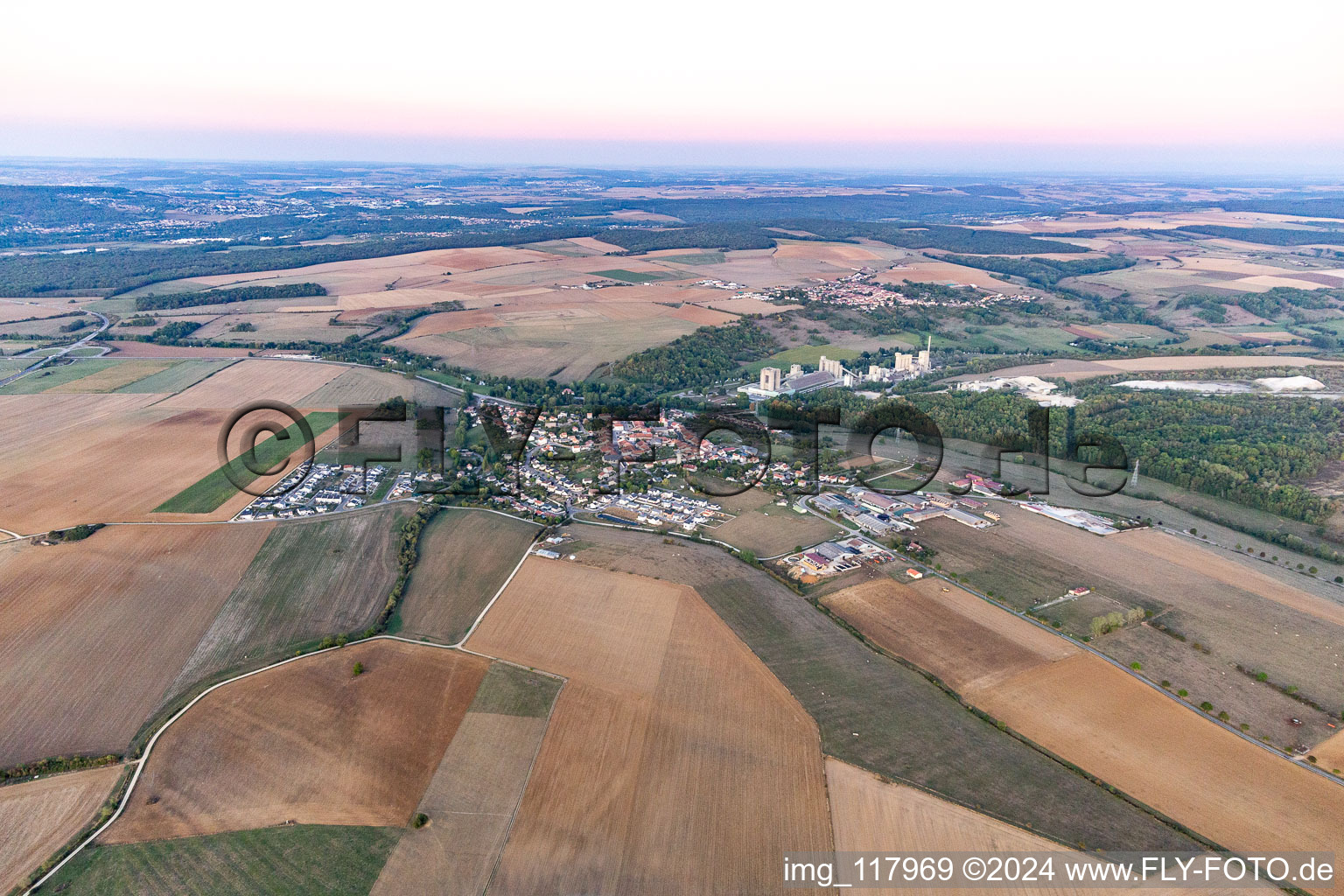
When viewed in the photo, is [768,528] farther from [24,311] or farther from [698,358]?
[24,311]

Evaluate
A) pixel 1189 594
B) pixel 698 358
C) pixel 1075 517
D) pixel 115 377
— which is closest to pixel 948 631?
pixel 1189 594

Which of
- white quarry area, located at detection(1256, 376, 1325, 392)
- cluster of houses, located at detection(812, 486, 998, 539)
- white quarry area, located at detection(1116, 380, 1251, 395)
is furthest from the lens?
white quarry area, located at detection(1116, 380, 1251, 395)

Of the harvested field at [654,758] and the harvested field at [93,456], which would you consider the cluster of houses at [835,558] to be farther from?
the harvested field at [93,456]

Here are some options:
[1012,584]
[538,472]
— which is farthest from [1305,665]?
[538,472]

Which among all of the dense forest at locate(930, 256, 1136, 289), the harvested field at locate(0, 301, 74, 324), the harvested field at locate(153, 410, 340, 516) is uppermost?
the dense forest at locate(930, 256, 1136, 289)

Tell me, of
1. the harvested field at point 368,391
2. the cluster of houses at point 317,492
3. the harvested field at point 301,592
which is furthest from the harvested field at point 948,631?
the harvested field at point 368,391

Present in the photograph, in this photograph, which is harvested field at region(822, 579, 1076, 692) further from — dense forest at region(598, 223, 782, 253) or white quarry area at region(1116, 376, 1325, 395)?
dense forest at region(598, 223, 782, 253)

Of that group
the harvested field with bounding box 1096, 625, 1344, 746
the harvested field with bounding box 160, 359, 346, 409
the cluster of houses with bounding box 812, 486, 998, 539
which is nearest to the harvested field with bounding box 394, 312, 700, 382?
the harvested field with bounding box 160, 359, 346, 409
